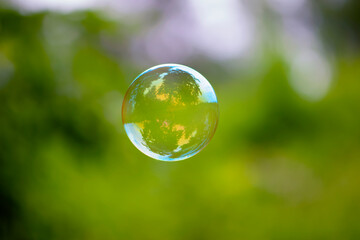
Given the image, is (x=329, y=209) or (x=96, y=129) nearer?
(x=96, y=129)

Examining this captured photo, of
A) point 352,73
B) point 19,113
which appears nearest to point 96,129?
point 19,113

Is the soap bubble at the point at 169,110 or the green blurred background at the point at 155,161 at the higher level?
the green blurred background at the point at 155,161

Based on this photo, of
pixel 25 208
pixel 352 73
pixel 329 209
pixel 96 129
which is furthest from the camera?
pixel 352 73

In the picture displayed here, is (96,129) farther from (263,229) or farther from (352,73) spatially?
(352,73)

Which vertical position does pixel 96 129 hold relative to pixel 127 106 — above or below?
above

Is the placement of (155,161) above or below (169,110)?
above

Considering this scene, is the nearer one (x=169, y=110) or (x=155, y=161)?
(x=169, y=110)
